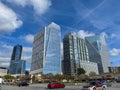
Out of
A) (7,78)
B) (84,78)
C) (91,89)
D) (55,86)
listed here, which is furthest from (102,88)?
(7,78)

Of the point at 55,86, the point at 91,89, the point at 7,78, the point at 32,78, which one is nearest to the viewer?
the point at 91,89

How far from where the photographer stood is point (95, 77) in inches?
5950

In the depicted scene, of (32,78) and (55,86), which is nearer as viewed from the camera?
(55,86)

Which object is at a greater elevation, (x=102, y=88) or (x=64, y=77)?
(x=64, y=77)

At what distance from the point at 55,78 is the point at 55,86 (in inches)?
3945

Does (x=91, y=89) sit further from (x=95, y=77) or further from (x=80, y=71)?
(x=80, y=71)

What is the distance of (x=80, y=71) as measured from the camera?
168 metres

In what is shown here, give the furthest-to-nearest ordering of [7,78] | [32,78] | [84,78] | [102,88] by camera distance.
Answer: [7,78]
[32,78]
[84,78]
[102,88]

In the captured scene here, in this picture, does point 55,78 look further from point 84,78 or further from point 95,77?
point 95,77

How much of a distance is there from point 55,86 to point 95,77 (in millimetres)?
107648

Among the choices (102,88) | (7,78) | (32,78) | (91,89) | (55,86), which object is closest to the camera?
(91,89)

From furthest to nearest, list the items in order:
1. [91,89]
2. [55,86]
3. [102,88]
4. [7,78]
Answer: [7,78] < [55,86] < [102,88] < [91,89]

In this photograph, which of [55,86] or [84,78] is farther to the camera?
[84,78]

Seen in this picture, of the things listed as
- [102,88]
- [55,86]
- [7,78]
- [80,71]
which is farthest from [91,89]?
[7,78]
